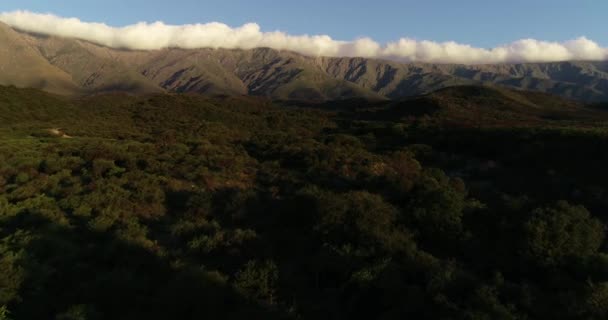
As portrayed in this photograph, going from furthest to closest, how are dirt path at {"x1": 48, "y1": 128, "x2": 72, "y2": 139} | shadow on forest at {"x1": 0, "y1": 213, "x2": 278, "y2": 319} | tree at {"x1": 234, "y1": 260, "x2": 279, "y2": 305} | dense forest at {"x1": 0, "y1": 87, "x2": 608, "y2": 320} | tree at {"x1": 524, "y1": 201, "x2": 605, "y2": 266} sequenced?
dirt path at {"x1": 48, "y1": 128, "x2": 72, "y2": 139}
tree at {"x1": 524, "y1": 201, "x2": 605, "y2": 266}
tree at {"x1": 234, "y1": 260, "x2": 279, "y2": 305}
dense forest at {"x1": 0, "y1": 87, "x2": 608, "y2": 320}
shadow on forest at {"x1": 0, "y1": 213, "x2": 278, "y2": 319}

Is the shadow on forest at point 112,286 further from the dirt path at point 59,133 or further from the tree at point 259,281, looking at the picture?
the dirt path at point 59,133

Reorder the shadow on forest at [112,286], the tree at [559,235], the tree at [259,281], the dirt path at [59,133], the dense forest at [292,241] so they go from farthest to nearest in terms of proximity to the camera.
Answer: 1. the dirt path at [59,133]
2. the tree at [559,235]
3. the tree at [259,281]
4. the dense forest at [292,241]
5. the shadow on forest at [112,286]

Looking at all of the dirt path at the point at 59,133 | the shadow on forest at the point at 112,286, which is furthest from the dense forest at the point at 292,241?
the dirt path at the point at 59,133

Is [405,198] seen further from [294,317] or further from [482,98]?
[482,98]

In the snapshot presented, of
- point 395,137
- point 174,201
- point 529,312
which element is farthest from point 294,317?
point 395,137

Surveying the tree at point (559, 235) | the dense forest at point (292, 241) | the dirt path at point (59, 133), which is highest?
the tree at point (559, 235)

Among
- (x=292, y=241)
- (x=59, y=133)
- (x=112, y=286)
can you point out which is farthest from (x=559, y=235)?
(x=59, y=133)

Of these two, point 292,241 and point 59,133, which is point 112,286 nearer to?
point 292,241

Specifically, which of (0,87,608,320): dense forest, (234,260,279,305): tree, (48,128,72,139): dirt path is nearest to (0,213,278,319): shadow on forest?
(0,87,608,320): dense forest

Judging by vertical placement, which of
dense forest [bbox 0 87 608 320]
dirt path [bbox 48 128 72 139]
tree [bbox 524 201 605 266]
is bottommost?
dirt path [bbox 48 128 72 139]

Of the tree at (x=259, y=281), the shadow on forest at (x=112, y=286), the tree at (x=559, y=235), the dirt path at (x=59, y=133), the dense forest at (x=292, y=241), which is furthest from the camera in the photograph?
the dirt path at (x=59, y=133)

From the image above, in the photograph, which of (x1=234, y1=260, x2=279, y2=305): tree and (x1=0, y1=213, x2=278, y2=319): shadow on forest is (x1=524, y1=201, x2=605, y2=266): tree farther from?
(x1=0, y1=213, x2=278, y2=319): shadow on forest
